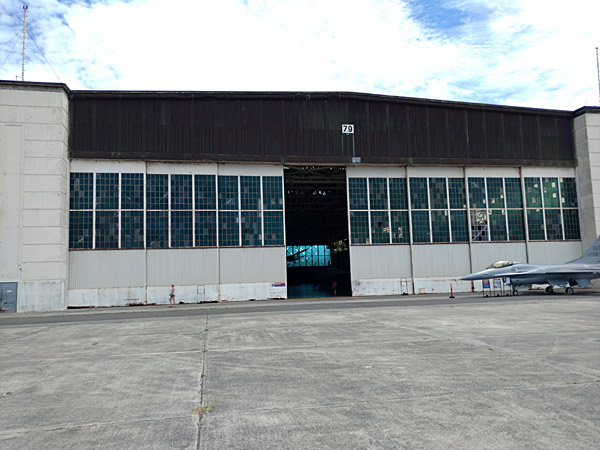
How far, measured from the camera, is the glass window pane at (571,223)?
3828 cm

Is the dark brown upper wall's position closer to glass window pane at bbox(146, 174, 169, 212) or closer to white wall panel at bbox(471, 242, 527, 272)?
glass window pane at bbox(146, 174, 169, 212)

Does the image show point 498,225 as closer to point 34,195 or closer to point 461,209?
point 461,209

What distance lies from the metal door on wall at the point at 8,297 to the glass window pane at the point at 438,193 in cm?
3325

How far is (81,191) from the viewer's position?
31.3m

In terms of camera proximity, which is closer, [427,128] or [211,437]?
[211,437]

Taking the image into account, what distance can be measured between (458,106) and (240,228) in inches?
880

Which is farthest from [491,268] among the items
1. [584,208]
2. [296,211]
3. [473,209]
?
[296,211]

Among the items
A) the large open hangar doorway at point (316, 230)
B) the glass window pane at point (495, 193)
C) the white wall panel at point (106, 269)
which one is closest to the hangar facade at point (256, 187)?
the white wall panel at point (106, 269)

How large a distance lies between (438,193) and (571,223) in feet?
44.2

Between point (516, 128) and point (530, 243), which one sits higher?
point (516, 128)

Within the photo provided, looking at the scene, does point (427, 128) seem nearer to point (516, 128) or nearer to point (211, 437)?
point (516, 128)

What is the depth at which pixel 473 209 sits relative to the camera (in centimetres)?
3697

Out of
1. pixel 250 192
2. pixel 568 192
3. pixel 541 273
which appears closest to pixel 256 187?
pixel 250 192

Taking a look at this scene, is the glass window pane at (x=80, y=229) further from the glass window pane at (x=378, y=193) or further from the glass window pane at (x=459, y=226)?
the glass window pane at (x=459, y=226)
